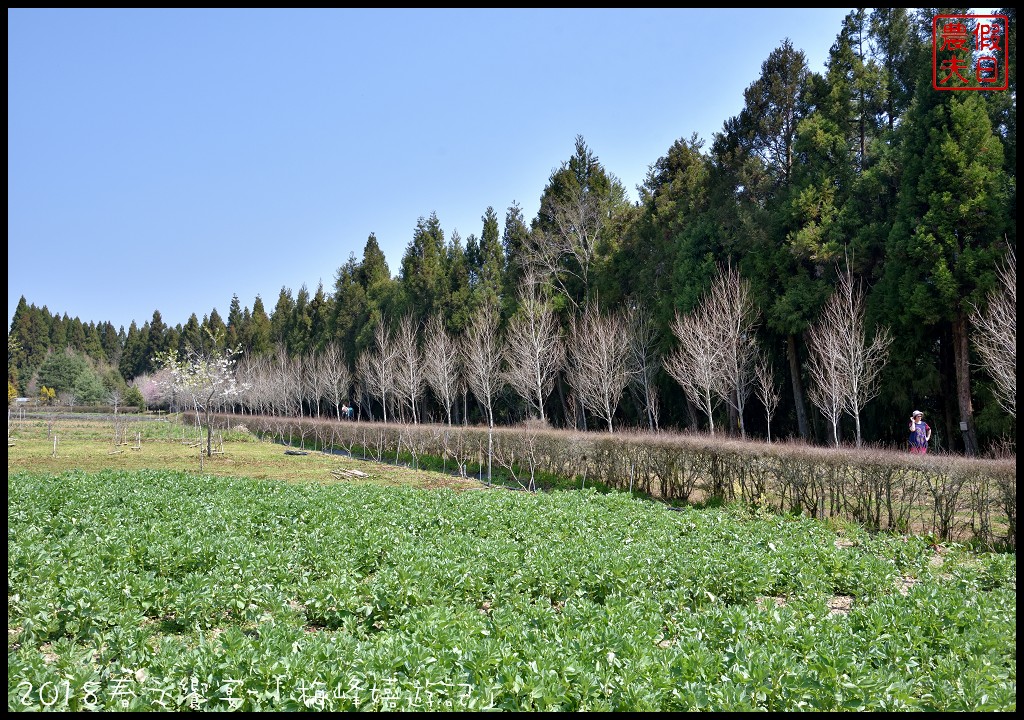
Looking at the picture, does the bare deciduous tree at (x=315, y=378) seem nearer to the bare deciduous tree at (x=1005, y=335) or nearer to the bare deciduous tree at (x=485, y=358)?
the bare deciduous tree at (x=485, y=358)

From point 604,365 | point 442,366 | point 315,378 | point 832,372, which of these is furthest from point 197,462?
point 315,378

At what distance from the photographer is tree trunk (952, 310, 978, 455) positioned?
14.8 m

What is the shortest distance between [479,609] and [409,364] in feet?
90.3

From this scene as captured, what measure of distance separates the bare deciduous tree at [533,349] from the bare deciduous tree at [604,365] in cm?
155

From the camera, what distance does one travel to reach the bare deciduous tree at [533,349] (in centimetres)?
2456

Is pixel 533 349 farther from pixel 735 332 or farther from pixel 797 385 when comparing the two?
pixel 797 385

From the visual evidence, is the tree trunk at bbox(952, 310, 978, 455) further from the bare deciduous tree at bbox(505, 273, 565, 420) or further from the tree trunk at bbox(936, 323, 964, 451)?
the bare deciduous tree at bbox(505, 273, 565, 420)

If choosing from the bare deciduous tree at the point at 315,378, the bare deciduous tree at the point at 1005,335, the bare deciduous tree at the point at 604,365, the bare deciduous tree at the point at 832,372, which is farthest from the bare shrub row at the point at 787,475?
the bare deciduous tree at the point at 315,378

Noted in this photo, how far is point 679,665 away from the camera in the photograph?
12.6 feet

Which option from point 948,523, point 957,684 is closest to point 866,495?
point 948,523

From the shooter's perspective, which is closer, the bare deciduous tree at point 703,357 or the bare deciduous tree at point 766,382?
the bare deciduous tree at point 703,357

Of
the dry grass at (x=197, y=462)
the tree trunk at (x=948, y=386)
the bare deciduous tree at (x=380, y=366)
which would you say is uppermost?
the bare deciduous tree at (x=380, y=366)

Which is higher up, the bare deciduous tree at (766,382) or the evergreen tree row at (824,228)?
the evergreen tree row at (824,228)

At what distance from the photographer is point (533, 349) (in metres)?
25.5
